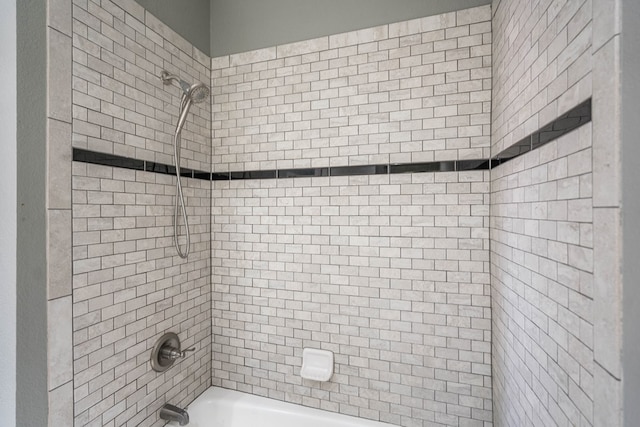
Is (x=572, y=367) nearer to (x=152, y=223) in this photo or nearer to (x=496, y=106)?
(x=496, y=106)

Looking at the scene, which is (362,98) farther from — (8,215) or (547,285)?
(8,215)

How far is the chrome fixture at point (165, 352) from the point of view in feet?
5.14

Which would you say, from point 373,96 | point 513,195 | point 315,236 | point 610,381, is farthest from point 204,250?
point 610,381

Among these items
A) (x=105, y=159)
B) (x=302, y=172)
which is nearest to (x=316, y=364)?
(x=302, y=172)

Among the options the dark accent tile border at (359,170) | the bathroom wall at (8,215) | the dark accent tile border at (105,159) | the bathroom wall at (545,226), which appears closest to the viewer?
the bathroom wall at (545,226)

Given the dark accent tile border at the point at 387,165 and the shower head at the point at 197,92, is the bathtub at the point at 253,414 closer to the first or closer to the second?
the dark accent tile border at the point at 387,165

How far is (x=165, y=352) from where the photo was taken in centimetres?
162

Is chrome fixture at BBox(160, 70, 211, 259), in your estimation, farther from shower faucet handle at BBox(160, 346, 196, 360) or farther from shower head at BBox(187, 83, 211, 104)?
shower faucet handle at BBox(160, 346, 196, 360)

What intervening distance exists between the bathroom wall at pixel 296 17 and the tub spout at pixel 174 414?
2.18m

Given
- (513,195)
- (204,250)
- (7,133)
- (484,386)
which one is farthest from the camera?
(204,250)

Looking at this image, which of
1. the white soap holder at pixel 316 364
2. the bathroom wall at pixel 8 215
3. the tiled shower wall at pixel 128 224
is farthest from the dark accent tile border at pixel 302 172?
the bathroom wall at pixel 8 215

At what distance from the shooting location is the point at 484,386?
1530 millimetres

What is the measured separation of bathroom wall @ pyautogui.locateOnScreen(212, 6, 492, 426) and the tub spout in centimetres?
40

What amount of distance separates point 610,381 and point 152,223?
5.84 feet
